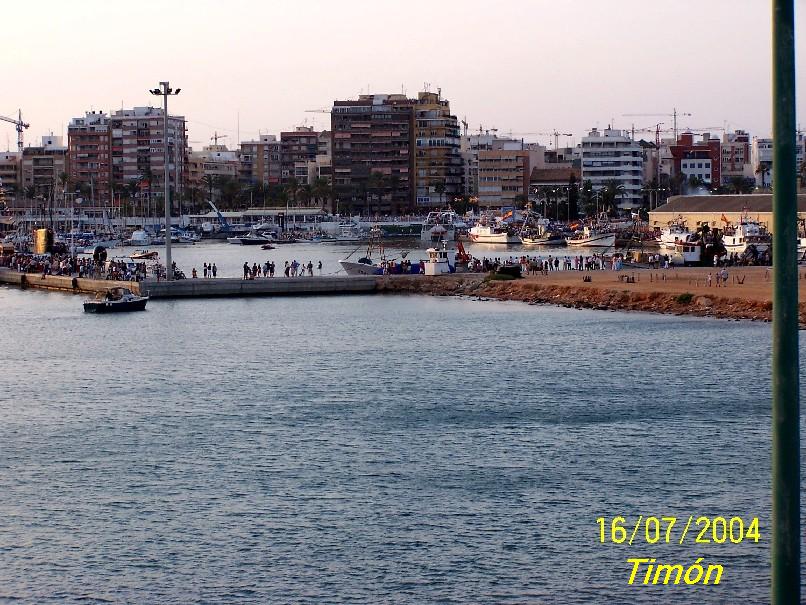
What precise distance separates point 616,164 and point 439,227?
49270mm

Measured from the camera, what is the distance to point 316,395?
128 ft

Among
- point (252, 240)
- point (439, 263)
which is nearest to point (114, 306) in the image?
point (439, 263)

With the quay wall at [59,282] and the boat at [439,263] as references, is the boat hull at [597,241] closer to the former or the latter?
the boat at [439,263]

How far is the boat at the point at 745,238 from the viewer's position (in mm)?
89312

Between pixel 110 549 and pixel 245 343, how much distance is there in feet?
108

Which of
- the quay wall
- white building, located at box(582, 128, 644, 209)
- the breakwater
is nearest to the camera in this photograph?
the breakwater

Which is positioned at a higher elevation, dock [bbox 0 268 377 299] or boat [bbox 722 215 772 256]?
boat [bbox 722 215 772 256]

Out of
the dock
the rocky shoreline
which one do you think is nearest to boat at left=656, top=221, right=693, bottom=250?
the rocky shoreline

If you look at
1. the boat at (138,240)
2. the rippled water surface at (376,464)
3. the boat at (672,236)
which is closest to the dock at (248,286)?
the rippled water surface at (376,464)

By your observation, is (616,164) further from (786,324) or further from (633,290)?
(786,324)

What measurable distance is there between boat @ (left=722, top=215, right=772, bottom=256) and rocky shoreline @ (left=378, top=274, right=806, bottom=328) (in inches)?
835

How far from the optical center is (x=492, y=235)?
504 ft

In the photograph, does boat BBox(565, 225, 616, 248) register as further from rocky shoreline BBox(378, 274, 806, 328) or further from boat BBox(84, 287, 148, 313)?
boat BBox(84, 287, 148, 313)

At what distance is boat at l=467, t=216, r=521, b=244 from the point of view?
152 metres
